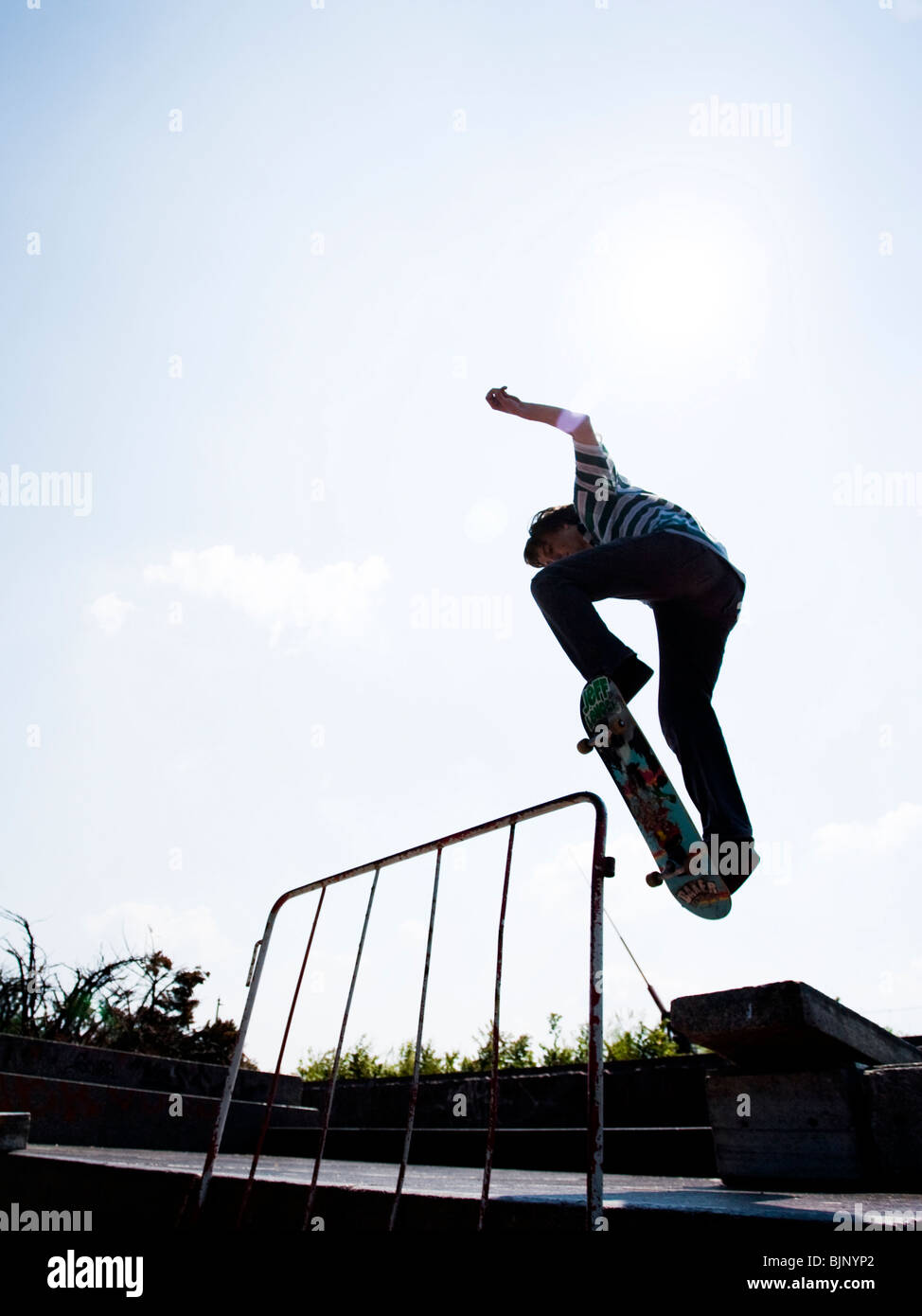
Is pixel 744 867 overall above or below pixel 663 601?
below

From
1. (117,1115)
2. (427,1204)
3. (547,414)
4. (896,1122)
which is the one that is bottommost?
(117,1115)

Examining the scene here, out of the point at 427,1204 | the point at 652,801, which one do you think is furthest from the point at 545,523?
the point at 427,1204

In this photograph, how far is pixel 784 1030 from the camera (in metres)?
2.70

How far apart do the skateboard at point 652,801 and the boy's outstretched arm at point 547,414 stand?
44.1 inches

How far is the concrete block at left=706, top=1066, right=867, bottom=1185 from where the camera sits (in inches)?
105

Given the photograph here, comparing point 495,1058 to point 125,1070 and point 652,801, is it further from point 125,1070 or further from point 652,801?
point 125,1070

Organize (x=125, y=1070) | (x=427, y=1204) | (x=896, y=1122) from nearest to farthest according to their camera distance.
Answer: (x=427, y=1204), (x=896, y=1122), (x=125, y=1070)

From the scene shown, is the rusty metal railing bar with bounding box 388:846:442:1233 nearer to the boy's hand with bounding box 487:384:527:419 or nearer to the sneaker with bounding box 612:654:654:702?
the sneaker with bounding box 612:654:654:702

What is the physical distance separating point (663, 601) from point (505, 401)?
1123 mm

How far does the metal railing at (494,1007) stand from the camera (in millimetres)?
1828

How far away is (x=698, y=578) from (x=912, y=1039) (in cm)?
397

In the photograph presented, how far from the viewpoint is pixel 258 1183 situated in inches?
105
